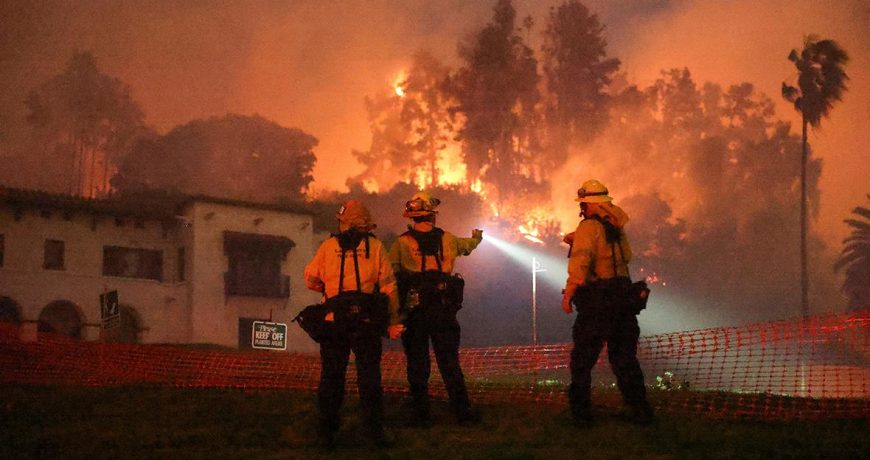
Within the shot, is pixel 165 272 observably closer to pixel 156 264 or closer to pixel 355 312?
pixel 156 264

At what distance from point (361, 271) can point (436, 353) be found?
125cm

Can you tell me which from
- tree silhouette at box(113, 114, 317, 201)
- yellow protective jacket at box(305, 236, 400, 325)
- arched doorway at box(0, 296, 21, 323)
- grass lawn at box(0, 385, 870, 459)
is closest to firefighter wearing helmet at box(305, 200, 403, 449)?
yellow protective jacket at box(305, 236, 400, 325)

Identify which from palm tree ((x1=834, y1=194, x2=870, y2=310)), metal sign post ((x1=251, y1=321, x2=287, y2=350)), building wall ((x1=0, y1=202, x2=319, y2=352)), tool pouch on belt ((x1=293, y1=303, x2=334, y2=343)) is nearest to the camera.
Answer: tool pouch on belt ((x1=293, y1=303, x2=334, y2=343))

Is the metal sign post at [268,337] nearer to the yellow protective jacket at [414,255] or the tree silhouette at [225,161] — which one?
the yellow protective jacket at [414,255]

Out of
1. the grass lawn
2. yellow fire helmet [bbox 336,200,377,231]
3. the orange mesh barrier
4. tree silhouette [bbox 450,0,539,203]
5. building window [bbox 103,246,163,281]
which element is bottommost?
the grass lawn

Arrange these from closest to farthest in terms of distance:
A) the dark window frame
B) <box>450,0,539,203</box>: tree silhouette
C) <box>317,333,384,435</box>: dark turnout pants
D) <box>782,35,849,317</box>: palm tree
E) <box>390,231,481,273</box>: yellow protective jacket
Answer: <box>317,333,384,435</box>: dark turnout pants → <box>390,231,481,273</box>: yellow protective jacket → the dark window frame → <box>782,35,849,317</box>: palm tree → <box>450,0,539,203</box>: tree silhouette

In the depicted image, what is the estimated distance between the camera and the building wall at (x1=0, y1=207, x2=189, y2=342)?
36688 mm

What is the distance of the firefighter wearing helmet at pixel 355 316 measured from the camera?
642 centimetres

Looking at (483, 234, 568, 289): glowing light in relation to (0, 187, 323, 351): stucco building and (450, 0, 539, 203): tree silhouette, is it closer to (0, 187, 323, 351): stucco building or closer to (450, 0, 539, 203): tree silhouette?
(450, 0, 539, 203): tree silhouette

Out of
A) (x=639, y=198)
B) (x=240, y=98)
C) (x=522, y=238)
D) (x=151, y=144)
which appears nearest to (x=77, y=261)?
(x=151, y=144)

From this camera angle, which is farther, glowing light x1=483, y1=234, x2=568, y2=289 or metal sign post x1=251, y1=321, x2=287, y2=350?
glowing light x1=483, y1=234, x2=568, y2=289

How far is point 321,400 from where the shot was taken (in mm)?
6461

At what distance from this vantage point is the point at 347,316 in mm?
6461

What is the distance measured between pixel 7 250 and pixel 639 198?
53.8 metres
